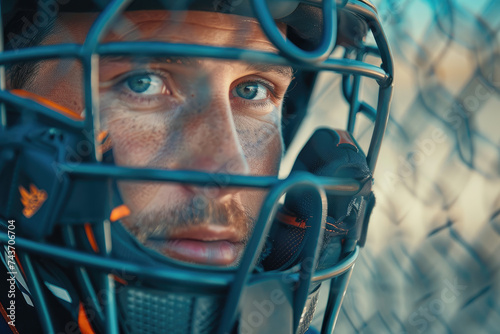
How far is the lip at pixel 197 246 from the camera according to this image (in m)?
0.67

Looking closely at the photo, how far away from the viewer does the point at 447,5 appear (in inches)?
45.3

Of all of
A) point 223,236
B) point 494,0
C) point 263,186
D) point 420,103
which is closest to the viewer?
point 263,186

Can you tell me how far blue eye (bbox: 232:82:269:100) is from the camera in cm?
94

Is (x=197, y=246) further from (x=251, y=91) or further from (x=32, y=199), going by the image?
(x=251, y=91)

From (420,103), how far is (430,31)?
0.69 ft

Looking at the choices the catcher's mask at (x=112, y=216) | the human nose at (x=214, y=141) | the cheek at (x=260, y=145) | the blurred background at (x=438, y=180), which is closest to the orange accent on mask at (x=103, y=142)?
the catcher's mask at (x=112, y=216)

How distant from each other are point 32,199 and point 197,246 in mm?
259

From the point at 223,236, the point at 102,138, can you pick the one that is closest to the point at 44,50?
the point at 102,138

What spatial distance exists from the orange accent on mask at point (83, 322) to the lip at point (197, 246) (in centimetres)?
14

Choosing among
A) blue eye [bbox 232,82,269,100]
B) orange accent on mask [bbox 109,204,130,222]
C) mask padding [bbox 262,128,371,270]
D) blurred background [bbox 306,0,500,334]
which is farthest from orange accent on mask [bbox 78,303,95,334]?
blurred background [bbox 306,0,500,334]

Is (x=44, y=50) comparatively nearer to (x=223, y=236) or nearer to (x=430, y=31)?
(x=223, y=236)

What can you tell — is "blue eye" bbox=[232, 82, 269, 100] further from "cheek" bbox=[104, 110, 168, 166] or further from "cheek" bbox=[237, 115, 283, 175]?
"cheek" bbox=[104, 110, 168, 166]

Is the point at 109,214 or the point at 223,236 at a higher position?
the point at 109,214

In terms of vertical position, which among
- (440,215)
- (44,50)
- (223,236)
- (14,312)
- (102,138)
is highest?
(44,50)
